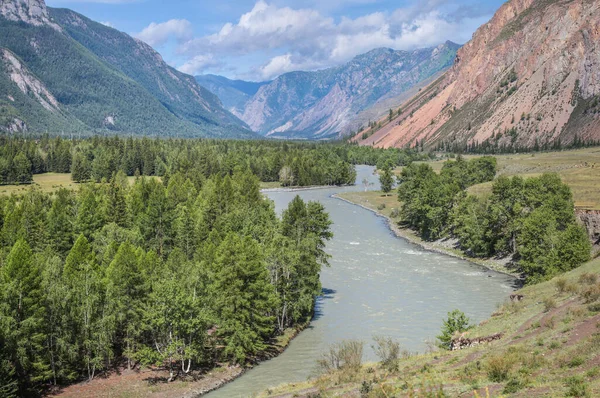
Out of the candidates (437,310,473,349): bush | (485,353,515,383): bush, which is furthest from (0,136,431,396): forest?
(485,353,515,383): bush

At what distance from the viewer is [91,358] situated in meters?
42.8

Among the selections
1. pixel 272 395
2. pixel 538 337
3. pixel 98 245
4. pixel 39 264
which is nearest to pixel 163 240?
pixel 98 245

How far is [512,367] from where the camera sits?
27203mm

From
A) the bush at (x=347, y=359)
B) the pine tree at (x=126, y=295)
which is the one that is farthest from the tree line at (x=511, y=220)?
the pine tree at (x=126, y=295)

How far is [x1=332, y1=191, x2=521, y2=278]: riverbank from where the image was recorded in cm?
7956

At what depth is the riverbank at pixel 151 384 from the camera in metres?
40.7

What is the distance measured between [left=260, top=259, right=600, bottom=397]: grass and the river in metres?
8.09

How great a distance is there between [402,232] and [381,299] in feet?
153

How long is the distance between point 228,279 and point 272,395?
14.4m

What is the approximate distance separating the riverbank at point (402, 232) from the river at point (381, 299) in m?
2.01

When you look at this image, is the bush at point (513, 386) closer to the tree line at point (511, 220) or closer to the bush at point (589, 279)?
the bush at point (589, 279)

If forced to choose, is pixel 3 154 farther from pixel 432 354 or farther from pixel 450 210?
pixel 432 354

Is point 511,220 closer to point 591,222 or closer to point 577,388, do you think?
point 591,222

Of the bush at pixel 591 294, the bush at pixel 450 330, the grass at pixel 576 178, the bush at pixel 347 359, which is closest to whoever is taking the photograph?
the bush at pixel 347 359
